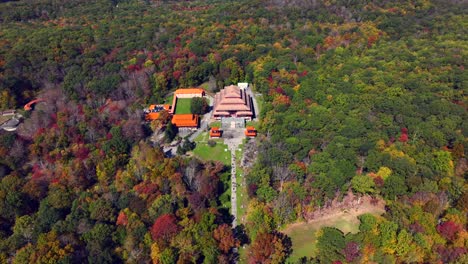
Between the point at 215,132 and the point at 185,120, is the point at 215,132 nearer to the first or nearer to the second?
the point at 215,132

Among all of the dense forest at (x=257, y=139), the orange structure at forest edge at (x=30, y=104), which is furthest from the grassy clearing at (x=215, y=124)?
the orange structure at forest edge at (x=30, y=104)

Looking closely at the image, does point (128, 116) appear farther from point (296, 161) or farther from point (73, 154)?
point (296, 161)

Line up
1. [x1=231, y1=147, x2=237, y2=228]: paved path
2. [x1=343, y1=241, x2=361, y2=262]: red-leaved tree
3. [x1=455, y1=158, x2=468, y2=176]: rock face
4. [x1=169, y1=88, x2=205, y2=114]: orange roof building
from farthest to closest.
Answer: [x1=169, y1=88, x2=205, y2=114]: orange roof building, [x1=455, y1=158, x2=468, y2=176]: rock face, [x1=231, y1=147, x2=237, y2=228]: paved path, [x1=343, y1=241, x2=361, y2=262]: red-leaved tree

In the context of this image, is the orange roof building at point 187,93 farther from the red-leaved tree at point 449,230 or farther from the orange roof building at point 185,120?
the red-leaved tree at point 449,230

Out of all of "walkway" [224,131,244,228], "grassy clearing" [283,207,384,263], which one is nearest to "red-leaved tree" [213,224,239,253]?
"walkway" [224,131,244,228]

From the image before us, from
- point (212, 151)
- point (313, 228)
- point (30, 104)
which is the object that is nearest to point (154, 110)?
point (212, 151)

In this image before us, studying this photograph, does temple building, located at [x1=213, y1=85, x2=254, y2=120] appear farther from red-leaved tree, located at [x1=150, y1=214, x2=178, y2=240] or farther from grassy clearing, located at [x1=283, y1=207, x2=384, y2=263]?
red-leaved tree, located at [x1=150, y1=214, x2=178, y2=240]
